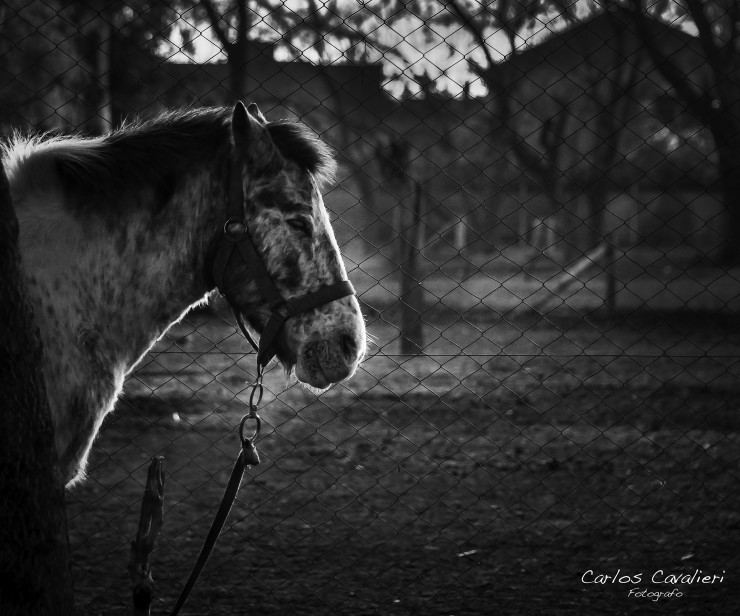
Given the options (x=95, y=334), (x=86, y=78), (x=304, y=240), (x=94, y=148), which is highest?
A: (x=86, y=78)

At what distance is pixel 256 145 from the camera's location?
2.25 meters

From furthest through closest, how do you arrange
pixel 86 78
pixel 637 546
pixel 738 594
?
pixel 86 78, pixel 637 546, pixel 738 594

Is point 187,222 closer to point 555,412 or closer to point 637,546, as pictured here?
point 637,546

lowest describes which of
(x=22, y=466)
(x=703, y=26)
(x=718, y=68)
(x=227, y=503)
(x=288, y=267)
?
(x=227, y=503)

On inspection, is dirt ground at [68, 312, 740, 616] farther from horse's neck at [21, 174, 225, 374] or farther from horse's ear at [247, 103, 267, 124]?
horse's ear at [247, 103, 267, 124]

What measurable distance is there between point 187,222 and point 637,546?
288 centimetres

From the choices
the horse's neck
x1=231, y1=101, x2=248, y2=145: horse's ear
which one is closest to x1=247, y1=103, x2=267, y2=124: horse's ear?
x1=231, y1=101, x2=248, y2=145: horse's ear

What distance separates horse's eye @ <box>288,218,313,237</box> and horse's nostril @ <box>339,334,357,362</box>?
33 cm

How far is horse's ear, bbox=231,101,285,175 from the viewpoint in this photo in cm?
222

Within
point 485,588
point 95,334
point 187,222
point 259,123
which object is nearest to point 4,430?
point 95,334

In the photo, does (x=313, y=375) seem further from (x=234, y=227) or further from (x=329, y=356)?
(x=234, y=227)

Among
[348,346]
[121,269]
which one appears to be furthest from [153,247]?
[348,346]

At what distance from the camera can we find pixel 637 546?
3.87m

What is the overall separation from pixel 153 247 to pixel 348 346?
0.66m
